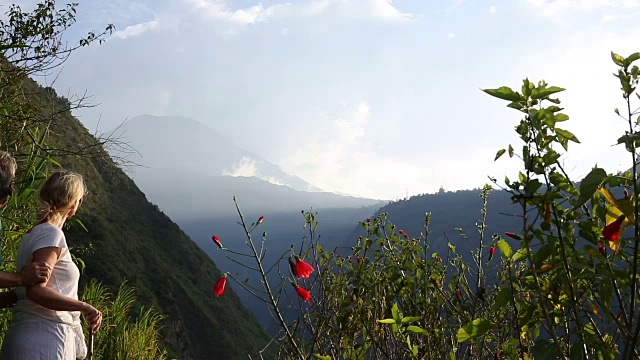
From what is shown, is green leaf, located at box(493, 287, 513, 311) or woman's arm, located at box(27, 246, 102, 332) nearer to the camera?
green leaf, located at box(493, 287, 513, 311)

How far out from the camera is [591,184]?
1.07 m

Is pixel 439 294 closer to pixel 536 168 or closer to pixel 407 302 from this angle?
pixel 407 302

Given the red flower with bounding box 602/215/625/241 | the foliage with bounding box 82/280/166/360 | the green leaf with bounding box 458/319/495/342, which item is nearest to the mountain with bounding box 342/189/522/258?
the foliage with bounding box 82/280/166/360

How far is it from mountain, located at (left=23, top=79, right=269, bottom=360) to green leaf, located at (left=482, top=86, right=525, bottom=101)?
32.2 metres

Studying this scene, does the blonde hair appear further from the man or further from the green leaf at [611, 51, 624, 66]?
the green leaf at [611, 51, 624, 66]

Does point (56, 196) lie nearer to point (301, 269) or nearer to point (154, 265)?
point (301, 269)

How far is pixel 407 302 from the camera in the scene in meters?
2.85

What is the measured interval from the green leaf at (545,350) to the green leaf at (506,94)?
0.66 meters

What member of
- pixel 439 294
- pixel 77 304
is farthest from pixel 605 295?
pixel 77 304

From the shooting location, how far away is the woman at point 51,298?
2053mm

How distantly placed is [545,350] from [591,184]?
475 mm

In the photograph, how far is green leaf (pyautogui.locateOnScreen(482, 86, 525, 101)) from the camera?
1.27m

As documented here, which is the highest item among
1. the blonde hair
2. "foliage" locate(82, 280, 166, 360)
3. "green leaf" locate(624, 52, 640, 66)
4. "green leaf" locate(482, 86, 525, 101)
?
"green leaf" locate(624, 52, 640, 66)

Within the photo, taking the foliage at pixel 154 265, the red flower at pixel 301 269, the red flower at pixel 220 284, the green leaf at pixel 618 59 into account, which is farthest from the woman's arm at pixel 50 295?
the foliage at pixel 154 265
